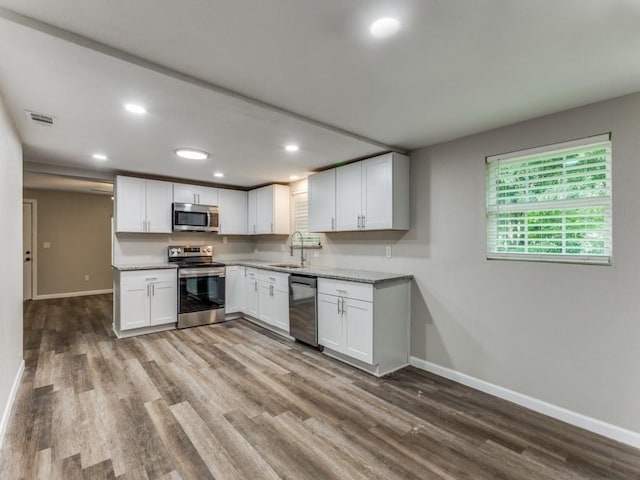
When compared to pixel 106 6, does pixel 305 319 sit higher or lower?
lower

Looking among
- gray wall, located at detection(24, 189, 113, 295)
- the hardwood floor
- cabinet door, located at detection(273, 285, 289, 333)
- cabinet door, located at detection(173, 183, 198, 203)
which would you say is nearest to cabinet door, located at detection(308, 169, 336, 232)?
cabinet door, located at detection(273, 285, 289, 333)

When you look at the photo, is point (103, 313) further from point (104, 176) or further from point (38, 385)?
point (38, 385)

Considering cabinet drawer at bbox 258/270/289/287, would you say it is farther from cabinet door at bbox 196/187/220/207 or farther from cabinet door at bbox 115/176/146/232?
cabinet door at bbox 115/176/146/232

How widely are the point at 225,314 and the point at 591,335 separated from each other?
4.52m

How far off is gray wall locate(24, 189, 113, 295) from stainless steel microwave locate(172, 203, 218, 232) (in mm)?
3768

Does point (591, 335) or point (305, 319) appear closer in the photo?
point (591, 335)

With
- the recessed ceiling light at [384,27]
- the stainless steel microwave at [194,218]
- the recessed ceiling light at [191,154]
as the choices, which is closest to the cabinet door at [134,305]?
the stainless steel microwave at [194,218]

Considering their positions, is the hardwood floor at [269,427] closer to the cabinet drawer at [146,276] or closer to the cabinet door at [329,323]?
the cabinet door at [329,323]

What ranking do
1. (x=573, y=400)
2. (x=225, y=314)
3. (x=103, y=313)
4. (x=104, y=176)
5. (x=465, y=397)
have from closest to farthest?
(x=573, y=400), (x=465, y=397), (x=104, y=176), (x=225, y=314), (x=103, y=313)

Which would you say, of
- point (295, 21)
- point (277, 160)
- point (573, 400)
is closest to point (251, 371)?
point (277, 160)

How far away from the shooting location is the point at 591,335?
7.55 ft

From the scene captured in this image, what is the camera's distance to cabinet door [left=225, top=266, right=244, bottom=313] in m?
5.14

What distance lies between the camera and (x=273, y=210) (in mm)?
5160

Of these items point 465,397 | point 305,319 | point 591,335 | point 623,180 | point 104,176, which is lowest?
point 465,397
